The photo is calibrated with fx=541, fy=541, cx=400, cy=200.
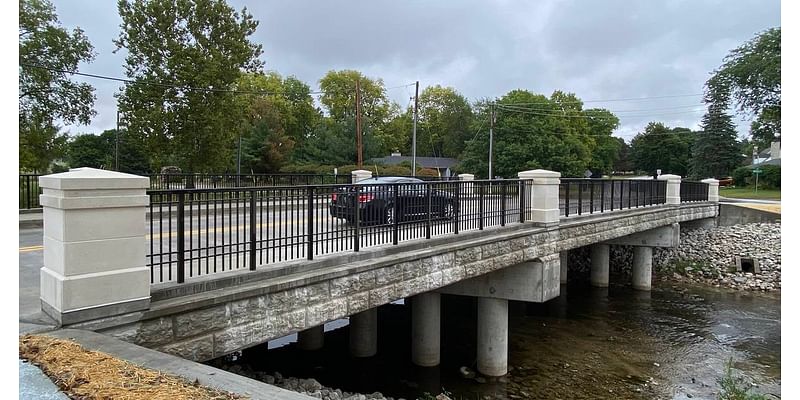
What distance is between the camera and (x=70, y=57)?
20.8m

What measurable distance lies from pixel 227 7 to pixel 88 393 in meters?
21.7

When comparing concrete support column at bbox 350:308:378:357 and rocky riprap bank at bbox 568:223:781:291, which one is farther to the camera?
rocky riprap bank at bbox 568:223:781:291

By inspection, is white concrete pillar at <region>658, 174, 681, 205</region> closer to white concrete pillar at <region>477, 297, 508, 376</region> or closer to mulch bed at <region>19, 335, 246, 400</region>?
white concrete pillar at <region>477, 297, 508, 376</region>

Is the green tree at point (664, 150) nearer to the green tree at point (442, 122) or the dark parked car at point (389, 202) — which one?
the green tree at point (442, 122)

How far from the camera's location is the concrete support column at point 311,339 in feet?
43.8

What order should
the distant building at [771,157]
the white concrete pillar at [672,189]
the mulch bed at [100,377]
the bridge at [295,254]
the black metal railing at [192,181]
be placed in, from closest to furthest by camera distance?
the mulch bed at [100,377] < the bridge at [295,254] < the black metal railing at [192,181] < the white concrete pillar at [672,189] < the distant building at [771,157]

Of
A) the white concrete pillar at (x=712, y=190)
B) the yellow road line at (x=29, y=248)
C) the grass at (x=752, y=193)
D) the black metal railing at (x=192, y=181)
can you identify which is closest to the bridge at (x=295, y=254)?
the yellow road line at (x=29, y=248)

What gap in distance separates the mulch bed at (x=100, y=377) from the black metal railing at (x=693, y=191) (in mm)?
25338

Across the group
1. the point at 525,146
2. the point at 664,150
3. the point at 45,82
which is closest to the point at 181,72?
the point at 45,82

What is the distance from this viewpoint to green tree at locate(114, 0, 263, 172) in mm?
21000

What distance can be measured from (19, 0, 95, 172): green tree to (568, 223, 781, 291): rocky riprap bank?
21961 mm

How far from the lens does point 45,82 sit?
66.3 feet

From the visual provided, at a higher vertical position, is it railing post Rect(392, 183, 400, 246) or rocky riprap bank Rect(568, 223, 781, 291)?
railing post Rect(392, 183, 400, 246)

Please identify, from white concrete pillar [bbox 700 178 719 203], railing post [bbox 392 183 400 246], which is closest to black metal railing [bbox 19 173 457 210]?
railing post [bbox 392 183 400 246]
